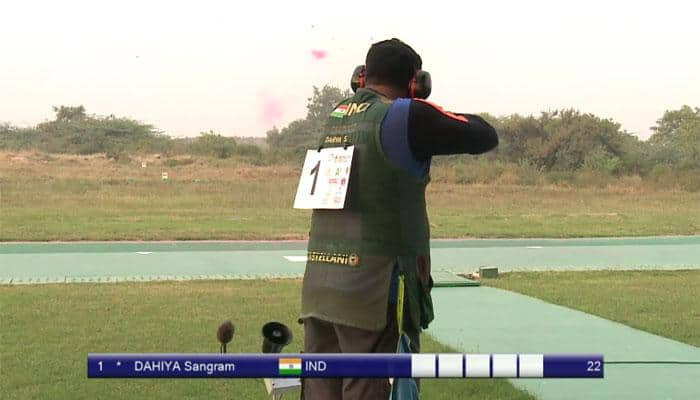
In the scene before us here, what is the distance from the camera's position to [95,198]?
73.8ft

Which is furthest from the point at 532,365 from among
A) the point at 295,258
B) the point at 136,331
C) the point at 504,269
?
the point at 295,258

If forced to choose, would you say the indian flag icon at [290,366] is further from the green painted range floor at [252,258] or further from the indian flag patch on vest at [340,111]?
the green painted range floor at [252,258]

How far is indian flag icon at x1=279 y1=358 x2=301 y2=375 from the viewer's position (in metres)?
2.63

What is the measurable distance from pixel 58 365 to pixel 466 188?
75.1ft

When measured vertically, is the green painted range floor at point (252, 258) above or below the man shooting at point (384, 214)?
below

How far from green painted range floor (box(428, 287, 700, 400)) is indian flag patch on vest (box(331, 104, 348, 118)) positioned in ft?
8.75

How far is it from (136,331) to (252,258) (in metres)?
5.65

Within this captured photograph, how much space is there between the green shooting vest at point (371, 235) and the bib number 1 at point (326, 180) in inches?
1.1

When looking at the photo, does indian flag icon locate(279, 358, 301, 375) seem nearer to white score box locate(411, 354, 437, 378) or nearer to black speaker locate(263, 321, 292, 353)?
white score box locate(411, 354, 437, 378)

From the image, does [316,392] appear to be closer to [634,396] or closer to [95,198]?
[634,396]

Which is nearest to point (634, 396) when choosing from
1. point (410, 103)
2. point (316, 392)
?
point (316, 392)

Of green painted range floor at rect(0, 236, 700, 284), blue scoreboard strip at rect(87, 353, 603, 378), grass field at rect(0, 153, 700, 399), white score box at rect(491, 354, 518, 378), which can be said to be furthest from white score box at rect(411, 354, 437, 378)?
green painted range floor at rect(0, 236, 700, 284)

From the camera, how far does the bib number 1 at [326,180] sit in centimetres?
321

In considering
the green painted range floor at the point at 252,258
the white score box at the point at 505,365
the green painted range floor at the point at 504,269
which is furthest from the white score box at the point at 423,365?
the green painted range floor at the point at 252,258
